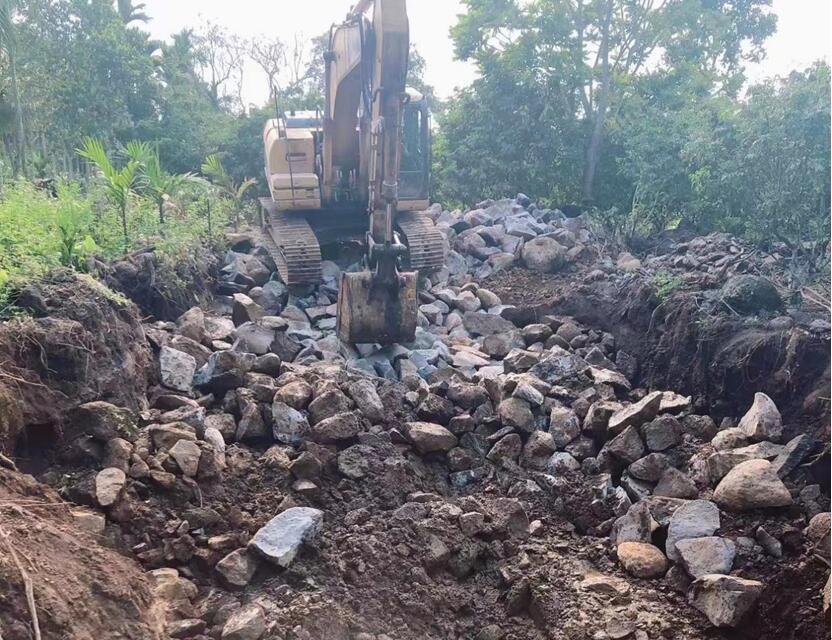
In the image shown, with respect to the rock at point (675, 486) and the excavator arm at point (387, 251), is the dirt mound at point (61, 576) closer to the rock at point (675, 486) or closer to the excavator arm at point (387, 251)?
the rock at point (675, 486)

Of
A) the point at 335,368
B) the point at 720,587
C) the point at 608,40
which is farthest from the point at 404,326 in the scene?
the point at 608,40

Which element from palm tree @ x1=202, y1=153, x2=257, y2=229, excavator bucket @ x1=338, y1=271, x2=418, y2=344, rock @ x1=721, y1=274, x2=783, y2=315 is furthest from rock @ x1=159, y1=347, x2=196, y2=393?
palm tree @ x1=202, y1=153, x2=257, y2=229

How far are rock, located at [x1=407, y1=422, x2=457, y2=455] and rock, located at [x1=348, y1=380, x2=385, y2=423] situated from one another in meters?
0.25

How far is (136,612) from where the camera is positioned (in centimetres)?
251

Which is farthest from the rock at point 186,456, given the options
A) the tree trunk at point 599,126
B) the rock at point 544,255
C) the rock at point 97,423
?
the tree trunk at point 599,126

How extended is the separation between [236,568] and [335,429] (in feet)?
3.83

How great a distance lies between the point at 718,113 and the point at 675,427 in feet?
21.7

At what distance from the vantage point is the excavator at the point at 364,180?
5.72m

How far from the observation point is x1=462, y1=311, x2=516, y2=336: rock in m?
6.75

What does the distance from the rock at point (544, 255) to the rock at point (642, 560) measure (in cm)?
550

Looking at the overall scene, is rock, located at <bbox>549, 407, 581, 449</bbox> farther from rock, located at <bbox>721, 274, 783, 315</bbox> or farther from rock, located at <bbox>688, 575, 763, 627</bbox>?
rock, located at <bbox>721, 274, 783, 315</bbox>

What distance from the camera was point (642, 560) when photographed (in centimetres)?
327

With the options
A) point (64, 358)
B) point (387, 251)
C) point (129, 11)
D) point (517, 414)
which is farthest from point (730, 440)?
point (129, 11)

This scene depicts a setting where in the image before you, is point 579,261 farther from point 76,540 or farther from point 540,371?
point 76,540
